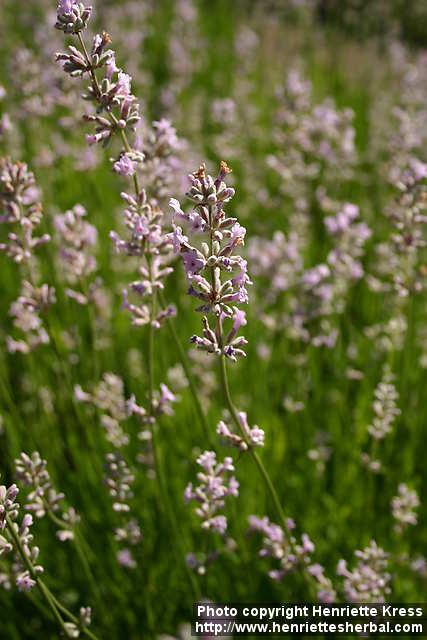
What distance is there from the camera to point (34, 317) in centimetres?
319

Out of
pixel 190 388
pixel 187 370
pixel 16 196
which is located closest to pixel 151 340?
pixel 187 370

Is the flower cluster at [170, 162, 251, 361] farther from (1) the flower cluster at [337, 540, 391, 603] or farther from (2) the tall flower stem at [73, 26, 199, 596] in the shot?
(1) the flower cluster at [337, 540, 391, 603]

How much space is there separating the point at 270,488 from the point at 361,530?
1.51 meters

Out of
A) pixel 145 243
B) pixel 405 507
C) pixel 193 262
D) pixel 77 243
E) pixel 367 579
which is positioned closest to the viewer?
pixel 193 262

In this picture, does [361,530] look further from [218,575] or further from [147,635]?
[147,635]

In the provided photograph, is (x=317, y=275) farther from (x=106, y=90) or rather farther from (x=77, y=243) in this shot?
(x=106, y=90)

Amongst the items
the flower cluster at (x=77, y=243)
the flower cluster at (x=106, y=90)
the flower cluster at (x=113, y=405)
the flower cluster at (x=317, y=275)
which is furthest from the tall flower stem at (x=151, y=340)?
the flower cluster at (x=317, y=275)

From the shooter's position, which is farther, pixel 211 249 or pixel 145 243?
pixel 145 243

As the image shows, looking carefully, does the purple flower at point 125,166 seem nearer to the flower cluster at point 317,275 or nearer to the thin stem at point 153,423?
the thin stem at point 153,423

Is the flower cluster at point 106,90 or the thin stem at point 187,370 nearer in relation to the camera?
the flower cluster at point 106,90

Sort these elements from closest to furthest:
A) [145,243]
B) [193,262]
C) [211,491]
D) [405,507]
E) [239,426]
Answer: [193,262]
[239,426]
[145,243]
[211,491]
[405,507]

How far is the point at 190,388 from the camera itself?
2449 mm

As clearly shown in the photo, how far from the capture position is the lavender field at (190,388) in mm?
1965

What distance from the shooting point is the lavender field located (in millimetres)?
1965
